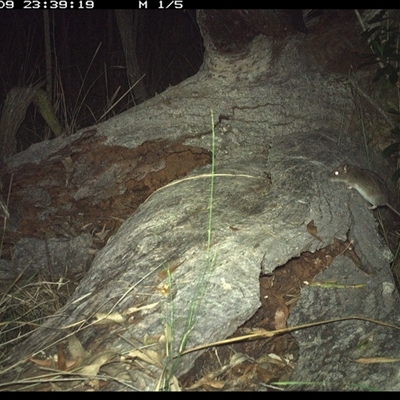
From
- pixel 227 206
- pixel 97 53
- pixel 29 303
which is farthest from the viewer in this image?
pixel 97 53

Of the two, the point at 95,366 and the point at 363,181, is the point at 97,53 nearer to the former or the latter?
the point at 363,181

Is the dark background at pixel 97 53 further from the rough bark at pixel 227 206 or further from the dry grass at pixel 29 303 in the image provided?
the dry grass at pixel 29 303

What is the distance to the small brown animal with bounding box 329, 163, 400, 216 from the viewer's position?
9.47 ft

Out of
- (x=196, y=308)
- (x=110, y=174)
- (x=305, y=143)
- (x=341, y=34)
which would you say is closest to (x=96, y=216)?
(x=110, y=174)

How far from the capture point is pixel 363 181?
10.0ft

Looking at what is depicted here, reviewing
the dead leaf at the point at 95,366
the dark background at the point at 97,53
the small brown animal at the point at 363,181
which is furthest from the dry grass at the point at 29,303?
Result: the dark background at the point at 97,53

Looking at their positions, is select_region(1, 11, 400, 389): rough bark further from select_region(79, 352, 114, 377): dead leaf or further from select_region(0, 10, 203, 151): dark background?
select_region(0, 10, 203, 151): dark background

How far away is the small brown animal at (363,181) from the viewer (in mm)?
2887

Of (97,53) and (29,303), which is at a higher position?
(97,53)

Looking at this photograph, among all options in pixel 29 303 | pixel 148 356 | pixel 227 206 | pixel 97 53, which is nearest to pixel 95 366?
pixel 148 356

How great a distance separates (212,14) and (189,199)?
148 cm

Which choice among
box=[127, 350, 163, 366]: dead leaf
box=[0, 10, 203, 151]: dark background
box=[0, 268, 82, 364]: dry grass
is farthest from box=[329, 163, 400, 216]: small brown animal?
box=[0, 10, 203, 151]: dark background

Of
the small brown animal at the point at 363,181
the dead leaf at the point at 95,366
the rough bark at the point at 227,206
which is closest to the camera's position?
the dead leaf at the point at 95,366

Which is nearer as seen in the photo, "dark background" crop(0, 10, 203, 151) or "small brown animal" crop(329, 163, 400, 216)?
"small brown animal" crop(329, 163, 400, 216)
